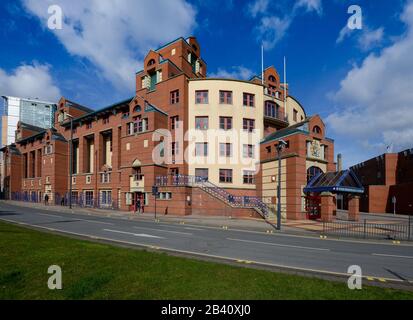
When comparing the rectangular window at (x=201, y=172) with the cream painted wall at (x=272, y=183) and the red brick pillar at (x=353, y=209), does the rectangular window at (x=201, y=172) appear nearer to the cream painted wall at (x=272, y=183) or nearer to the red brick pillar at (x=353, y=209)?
the cream painted wall at (x=272, y=183)

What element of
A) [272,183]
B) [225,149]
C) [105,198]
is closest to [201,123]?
[225,149]

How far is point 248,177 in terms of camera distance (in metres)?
33.6

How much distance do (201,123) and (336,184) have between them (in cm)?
1780

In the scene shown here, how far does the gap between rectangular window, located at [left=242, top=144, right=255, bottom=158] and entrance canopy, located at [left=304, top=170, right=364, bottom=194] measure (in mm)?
9040

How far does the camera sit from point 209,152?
33312mm

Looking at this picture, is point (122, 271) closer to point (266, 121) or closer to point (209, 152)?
point (209, 152)

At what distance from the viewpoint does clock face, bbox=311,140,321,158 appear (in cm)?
2888

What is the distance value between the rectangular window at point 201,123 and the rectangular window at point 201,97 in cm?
229

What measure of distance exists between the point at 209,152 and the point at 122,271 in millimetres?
27119

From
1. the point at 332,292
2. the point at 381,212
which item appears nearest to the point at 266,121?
the point at 381,212

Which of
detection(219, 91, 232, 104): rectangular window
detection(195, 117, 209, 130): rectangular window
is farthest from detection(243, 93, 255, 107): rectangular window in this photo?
detection(195, 117, 209, 130): rectangular window

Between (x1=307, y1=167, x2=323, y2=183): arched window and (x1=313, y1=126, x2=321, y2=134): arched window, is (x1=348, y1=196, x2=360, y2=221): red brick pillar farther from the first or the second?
(x1=313, y1=126, x2=321, y2=134): arched window

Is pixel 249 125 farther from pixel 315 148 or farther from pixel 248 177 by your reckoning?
pixel 315 148

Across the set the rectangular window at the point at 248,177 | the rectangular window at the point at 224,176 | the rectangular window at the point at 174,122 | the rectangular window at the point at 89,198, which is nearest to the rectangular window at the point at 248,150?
the rectangular window at the point at 248,177
